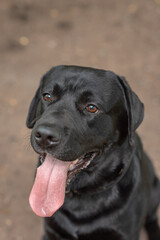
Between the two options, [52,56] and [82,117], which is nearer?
[82,117]

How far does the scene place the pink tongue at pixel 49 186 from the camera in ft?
8.23

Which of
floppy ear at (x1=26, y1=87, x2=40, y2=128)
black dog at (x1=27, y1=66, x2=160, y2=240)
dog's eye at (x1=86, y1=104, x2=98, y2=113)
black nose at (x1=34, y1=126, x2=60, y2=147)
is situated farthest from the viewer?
floppy ear at (x1=26, y1=87, x2=40, y2=128)

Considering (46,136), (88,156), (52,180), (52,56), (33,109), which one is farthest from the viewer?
(52,56)

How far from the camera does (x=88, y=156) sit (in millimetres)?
2631

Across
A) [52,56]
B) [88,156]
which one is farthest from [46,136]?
[52,56]

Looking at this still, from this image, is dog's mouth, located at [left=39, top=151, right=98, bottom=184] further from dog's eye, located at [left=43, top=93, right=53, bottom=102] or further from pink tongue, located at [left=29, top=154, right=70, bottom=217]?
dog's eye, located at [left=43, top=93, right=53, bottom=102]

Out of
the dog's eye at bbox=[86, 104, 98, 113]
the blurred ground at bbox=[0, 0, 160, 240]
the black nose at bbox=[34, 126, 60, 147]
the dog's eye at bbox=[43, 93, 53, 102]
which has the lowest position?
the blurred ground at bbox=[0, 0, 160, 240]

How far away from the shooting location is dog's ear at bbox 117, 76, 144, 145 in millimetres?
2625

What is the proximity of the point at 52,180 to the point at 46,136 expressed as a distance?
0.37m

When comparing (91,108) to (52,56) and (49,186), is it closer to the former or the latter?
(49,186)

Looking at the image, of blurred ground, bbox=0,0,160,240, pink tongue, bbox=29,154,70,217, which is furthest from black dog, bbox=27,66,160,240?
blurred ground, bbox=0,0,160,240

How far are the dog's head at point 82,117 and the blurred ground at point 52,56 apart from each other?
1.52m

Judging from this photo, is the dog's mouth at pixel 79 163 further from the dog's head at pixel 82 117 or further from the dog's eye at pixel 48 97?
the dog's eye at pixel 48 97

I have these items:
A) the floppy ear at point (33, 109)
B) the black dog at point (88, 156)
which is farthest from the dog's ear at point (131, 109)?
the floppy ear at point (33, 109)
